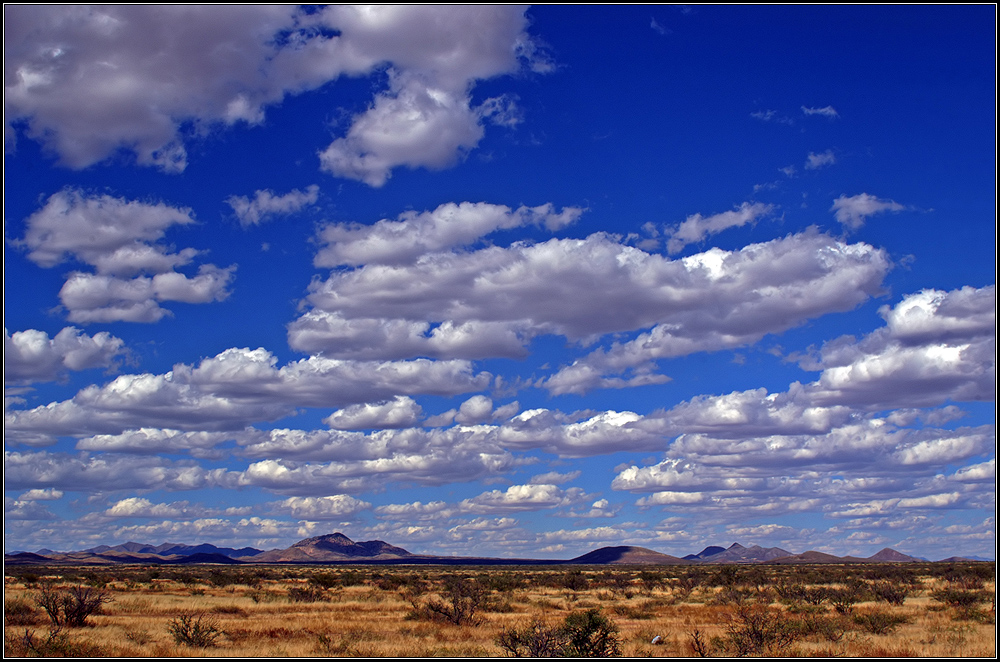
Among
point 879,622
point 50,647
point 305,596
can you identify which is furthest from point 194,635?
point 879,622

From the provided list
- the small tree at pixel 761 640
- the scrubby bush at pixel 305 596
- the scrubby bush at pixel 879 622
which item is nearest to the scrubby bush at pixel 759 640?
the small tree at pixel 761 640

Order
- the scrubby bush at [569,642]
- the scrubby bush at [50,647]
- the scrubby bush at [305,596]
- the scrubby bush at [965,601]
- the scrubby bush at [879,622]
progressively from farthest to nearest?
the scrubby bush at [305,596] → the scrubby bush at [965,601] → the scrubby bush at [879,622] → the scrubby bush at [50,647] → the scrubby bush at [569,642]

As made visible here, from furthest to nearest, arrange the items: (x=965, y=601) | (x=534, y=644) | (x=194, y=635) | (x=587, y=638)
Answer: (x=965, y=601)
(x=194, y=635)
(x=587, y=638)
(x=534, y=644)

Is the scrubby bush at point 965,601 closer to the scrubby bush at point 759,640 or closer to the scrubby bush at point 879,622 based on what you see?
the scrubby bush at point 879,622

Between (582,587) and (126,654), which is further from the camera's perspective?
(582,587)

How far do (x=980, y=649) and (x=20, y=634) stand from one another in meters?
35.2

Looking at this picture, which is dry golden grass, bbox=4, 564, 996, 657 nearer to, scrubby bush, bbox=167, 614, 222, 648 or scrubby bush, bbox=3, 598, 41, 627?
scrubby bush, bbox=3, 598, 41, 627

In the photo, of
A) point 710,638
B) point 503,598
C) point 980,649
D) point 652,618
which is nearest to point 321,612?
point 503,598

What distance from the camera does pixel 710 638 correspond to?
102 feet

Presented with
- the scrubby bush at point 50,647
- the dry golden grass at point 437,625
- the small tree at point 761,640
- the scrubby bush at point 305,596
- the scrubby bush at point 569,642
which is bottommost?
the scrubby bush at point 305,596

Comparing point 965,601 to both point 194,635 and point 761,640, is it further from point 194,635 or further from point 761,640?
point 194,635

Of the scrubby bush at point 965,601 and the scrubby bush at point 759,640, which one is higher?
the scrubby bush at point 759,640

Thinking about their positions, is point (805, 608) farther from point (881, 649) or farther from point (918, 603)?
point (881, 649)

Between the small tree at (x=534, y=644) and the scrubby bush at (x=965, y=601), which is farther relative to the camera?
the scrubby bush at (x=965, y=601)
